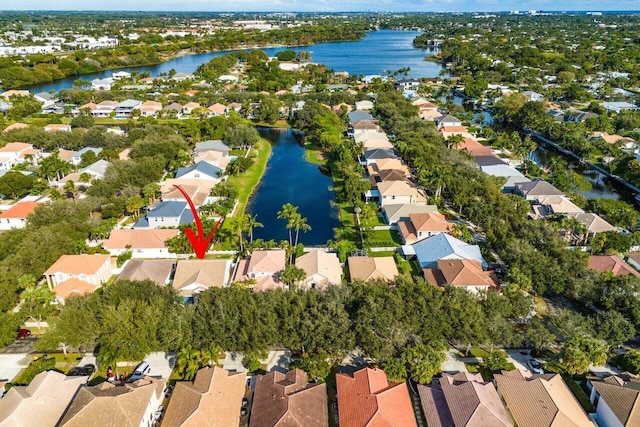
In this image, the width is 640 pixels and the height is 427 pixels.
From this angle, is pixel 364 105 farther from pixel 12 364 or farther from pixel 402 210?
pixel 12 364

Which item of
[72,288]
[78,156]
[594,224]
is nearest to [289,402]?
[72,288]

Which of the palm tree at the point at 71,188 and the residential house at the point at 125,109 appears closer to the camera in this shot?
the palm tree at the point at 71,188

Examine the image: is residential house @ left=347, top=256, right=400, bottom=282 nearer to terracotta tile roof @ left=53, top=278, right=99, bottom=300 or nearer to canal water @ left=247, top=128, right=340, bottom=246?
canal water @ left=247, top=128, right=340, bottom=246

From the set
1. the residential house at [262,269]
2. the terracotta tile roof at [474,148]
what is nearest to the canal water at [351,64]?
the terracotta tile roof at [474,148]

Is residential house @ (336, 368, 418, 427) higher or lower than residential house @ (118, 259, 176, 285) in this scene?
higher

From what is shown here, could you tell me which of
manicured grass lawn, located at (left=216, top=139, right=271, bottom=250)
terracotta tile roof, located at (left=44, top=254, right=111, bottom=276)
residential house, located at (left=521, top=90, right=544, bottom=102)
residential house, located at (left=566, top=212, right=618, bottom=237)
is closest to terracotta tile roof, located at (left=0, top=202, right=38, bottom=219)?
terracotta tile roof, located at (left=44, top=254, right=111, bottom=276)

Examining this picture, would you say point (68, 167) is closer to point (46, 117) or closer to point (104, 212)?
point (104, 212)

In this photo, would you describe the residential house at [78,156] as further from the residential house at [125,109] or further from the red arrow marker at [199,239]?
the red arrow marker at [199,239]
